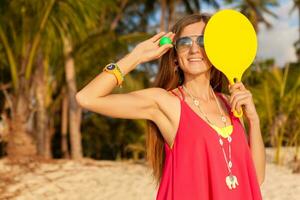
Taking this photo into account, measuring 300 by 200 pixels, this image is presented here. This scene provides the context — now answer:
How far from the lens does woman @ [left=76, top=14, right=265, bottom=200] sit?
6.07ft

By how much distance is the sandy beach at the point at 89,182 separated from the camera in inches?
253

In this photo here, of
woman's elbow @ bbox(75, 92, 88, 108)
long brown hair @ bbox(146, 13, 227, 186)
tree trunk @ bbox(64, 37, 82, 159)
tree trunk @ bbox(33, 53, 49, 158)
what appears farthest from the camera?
tree trunk @ bbox(64, 37, 82, 159)

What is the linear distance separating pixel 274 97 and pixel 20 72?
4.36 meters

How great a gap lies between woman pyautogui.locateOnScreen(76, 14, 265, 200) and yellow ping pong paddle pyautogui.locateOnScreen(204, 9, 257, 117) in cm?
4

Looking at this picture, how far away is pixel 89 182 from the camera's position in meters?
7.23

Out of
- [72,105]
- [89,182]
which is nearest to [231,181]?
[89,182]

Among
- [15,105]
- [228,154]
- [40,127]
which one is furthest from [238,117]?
[40,127]

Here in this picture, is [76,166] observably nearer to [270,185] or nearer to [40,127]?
[40,127]

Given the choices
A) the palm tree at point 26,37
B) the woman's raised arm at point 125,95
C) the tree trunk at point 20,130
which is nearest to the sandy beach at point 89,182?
the tree trunk at point 20,130

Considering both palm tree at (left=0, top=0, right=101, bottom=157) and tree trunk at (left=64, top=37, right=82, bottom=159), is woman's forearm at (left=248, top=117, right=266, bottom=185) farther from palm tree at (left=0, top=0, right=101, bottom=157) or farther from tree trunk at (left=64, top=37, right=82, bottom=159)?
tree trunk at (left=64, top=37, right=82, bottom=159)

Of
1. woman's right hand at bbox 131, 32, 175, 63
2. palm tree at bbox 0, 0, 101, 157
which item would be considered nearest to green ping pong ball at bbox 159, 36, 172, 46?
woman's right hand at bbox 131, 32, 175, 63

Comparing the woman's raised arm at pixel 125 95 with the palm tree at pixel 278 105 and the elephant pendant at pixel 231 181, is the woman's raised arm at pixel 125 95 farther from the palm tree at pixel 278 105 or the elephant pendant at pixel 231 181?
the palm tree at pixel 278 105

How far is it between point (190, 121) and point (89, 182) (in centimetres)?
558

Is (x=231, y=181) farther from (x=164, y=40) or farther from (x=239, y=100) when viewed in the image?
(x=164, y=40)
